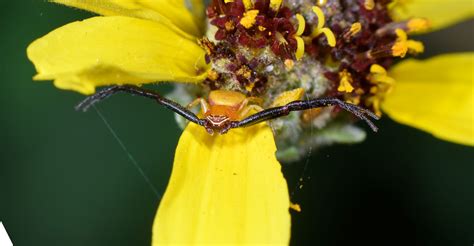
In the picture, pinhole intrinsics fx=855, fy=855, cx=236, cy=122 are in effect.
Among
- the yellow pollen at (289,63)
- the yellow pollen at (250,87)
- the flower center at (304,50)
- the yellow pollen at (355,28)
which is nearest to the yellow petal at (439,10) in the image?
the flower center at (304,50)

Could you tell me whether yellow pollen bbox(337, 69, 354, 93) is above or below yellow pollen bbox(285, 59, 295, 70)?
below

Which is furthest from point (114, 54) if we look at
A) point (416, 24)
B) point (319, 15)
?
point (416, 24)

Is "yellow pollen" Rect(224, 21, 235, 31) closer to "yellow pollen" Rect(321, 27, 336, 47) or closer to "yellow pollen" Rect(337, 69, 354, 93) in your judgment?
"yellow pollen" Rect(321, 27, 336, 47)

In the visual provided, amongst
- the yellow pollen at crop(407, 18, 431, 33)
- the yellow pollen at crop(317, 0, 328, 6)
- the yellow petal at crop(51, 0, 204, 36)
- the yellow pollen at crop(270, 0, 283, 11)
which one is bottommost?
the yellow pollen at crop(407, 18, 431, 33)

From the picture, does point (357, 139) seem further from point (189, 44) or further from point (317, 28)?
point (189, 44)

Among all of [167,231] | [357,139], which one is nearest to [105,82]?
[167,231]

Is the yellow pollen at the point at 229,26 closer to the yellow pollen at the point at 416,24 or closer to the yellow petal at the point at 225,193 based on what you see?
the yellow petal at the point at 225,193

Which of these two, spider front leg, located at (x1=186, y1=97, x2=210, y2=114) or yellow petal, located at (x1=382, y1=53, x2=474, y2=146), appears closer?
spider front leg, located at (x1=186, y1=97, x2=210, y2=114)

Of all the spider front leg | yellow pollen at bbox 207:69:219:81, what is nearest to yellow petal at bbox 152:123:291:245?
the spider front leg
